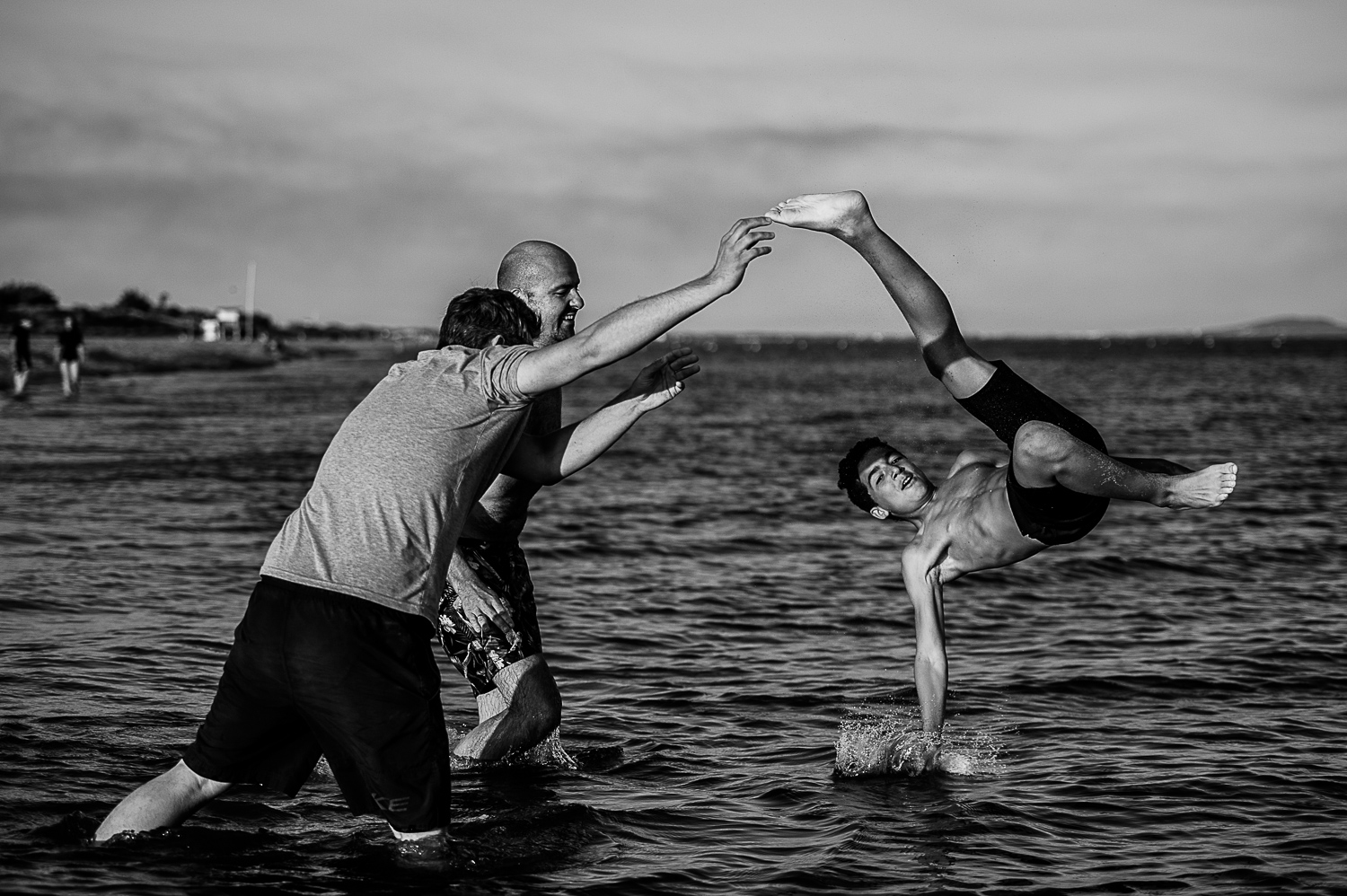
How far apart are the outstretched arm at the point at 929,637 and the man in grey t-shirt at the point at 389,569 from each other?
3015 mm

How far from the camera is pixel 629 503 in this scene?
2144cm

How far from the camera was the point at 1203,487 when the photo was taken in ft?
21.5

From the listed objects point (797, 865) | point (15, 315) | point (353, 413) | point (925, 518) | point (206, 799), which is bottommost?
point (797, 865)

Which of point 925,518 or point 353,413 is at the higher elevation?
point 353,413

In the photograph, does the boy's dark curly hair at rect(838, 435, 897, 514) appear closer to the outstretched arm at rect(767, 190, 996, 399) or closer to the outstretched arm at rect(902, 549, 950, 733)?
the outstretched arm at rect(902, 549, 950, 733)

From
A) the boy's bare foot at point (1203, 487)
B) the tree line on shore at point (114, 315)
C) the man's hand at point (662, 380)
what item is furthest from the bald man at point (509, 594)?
the tree line on shore at point (114, 315)

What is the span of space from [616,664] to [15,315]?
73126mm

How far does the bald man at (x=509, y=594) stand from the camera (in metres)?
6.97

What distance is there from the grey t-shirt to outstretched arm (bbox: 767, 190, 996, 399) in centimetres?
178

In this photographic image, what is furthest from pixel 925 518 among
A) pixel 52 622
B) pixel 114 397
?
pixel 114 397

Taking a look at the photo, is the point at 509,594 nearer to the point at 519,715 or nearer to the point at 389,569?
the point at 519,715

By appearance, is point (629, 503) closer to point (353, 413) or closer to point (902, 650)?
point (902, 650)

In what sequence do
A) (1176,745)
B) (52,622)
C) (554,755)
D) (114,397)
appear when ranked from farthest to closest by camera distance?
(114,397) < (52,622) < (1176,745) < (554,755)

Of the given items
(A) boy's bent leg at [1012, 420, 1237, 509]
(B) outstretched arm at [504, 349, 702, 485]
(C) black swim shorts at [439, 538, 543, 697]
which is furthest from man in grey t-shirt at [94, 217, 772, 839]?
(A) boy's bent leg at [1012, 420, 1237, 509]
